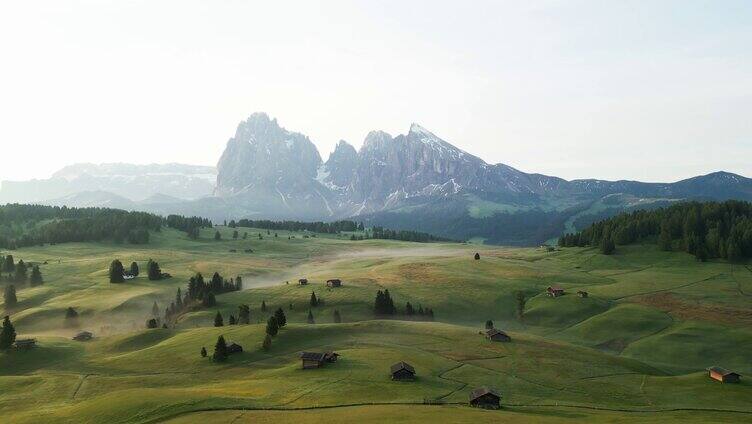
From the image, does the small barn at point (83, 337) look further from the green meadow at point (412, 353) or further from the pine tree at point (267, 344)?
the pine tree at point (267, 344)

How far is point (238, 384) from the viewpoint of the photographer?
85562mm

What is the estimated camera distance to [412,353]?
10131 cm

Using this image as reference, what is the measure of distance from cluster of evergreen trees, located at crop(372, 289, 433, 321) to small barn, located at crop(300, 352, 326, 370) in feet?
181

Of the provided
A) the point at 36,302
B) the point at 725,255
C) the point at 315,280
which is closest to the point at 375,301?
the point at 315,280

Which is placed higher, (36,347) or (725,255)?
(725,255)

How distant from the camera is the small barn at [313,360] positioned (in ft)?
303

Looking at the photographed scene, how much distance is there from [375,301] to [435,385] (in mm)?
69052

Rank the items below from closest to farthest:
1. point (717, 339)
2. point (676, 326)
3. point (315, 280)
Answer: point (717, 339) → point (676, 326) → point (315, 280)

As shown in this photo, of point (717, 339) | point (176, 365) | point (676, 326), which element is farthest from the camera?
point (676, 326)

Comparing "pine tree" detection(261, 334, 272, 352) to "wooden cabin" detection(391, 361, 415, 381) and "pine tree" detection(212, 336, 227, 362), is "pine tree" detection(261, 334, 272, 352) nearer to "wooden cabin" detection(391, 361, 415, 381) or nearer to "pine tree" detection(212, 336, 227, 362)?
"pine tree" detection(212, 336, 227, 362)

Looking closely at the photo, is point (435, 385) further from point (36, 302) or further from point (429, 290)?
point (36, 302)

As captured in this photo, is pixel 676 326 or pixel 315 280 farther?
pixel 315 280

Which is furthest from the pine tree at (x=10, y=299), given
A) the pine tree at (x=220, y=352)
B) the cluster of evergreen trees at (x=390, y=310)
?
the cluster of evergreen trees at (x=390, y=310)

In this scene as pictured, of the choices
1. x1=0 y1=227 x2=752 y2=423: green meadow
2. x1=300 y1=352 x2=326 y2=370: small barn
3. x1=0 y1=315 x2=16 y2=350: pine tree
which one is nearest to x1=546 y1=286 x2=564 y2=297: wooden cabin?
x1=0 y1=227 x2=752 y2=423: green meadow
